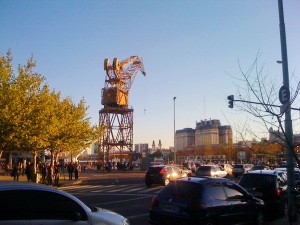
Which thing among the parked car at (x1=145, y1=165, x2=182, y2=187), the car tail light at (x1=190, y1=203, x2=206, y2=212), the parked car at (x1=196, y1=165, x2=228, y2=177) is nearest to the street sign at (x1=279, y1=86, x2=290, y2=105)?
the car tail light at (x1=190, y1=203, x2=206, y2=212)

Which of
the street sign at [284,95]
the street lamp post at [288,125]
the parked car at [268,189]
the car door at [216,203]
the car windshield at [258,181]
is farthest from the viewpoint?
the car windshield at [258,181]

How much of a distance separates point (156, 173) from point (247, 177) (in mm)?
13889

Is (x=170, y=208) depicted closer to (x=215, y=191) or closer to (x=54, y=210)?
(x=215, y=191)

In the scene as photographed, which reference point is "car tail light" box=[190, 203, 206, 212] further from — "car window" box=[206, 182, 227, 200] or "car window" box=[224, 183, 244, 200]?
"car window" box=[224, 183, 244, 200]

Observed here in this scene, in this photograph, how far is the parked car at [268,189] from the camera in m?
13.0

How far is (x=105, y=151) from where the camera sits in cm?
7612

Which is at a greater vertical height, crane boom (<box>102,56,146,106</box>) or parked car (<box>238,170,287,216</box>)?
crane boom (<box>102,56,146,106</box>)

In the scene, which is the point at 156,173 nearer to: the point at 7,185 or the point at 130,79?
the point at 7,185

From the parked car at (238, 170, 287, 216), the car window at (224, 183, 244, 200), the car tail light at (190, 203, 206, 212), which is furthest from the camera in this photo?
the parked car at (238, 170, 287, 216)

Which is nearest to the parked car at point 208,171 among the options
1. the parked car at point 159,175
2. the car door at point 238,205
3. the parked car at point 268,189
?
the parked car at point 159,175

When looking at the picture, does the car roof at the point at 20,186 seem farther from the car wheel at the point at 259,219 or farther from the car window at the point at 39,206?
the car wheel at the point at 259,219

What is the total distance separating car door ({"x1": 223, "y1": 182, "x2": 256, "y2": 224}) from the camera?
947 centimetres

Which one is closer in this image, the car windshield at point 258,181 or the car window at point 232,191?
the car window at point 232,191

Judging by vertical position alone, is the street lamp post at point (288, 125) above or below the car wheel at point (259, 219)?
above
